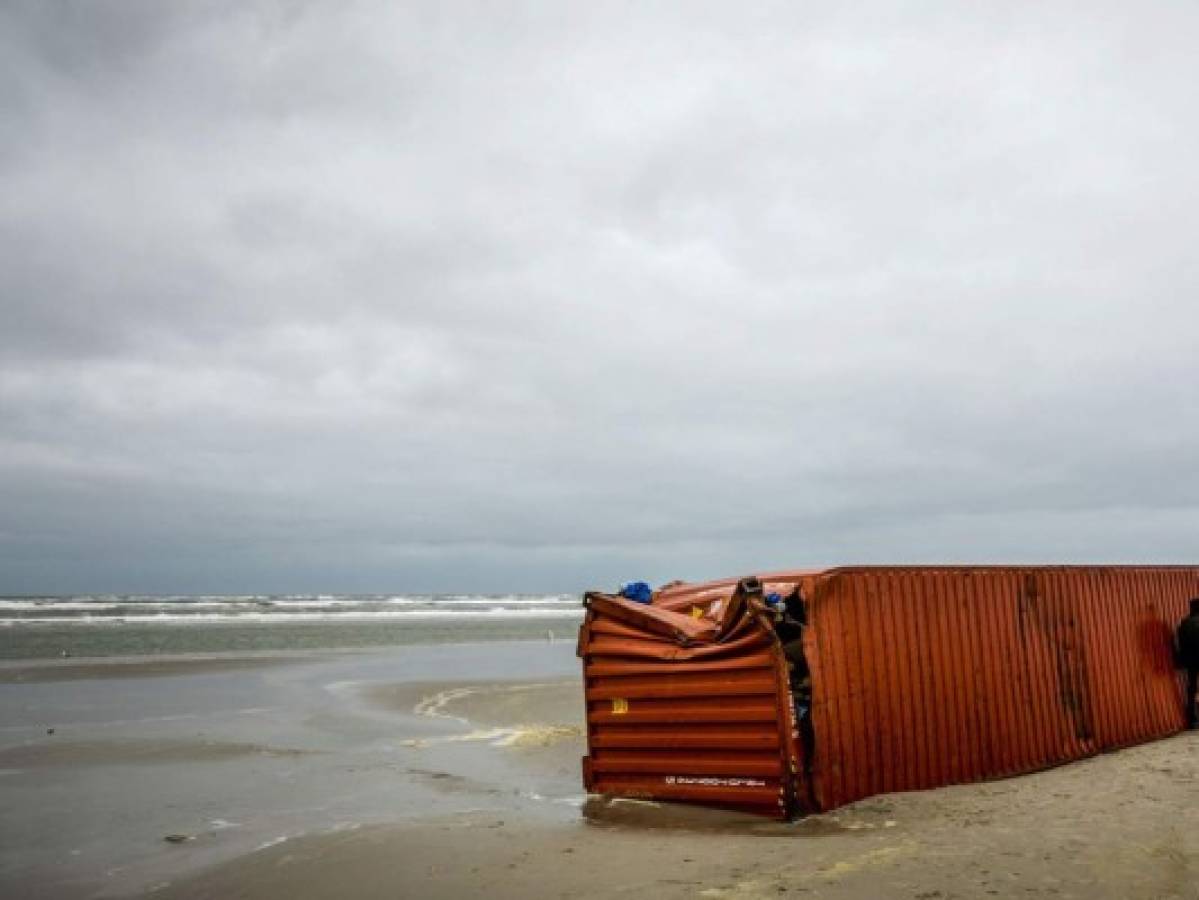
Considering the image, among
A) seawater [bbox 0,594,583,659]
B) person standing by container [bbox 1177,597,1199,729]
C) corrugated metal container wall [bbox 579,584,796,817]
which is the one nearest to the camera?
corrugated metal container wall [bbox 579,584,796,817]

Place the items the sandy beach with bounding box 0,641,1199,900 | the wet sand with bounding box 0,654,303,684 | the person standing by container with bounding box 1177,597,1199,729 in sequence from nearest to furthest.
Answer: the sandy beach with bounding box 0,641,1199,900 → the person standing by container with bounding box 1177,597,1199,729 → the wet sand with bounding box 0,654,303,684

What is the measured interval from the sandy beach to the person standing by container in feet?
4.99

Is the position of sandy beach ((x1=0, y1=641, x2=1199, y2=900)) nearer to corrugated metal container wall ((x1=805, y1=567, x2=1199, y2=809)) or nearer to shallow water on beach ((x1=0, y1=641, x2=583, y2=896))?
shallow water on beach ((x1=0, y1=641, x2=583, y2=896))

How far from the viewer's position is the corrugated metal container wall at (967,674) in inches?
391

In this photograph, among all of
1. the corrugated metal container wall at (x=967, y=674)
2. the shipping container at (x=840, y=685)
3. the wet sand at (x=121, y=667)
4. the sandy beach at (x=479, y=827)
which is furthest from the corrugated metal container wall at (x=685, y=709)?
the wet sand at (x=121, y=667)

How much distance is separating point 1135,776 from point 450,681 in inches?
754

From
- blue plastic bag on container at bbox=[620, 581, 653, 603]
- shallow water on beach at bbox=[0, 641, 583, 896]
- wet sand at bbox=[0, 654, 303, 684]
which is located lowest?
shallow water on beach at bbox=[0, 641, 583, 896]

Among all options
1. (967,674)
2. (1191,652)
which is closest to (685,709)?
(967,674)

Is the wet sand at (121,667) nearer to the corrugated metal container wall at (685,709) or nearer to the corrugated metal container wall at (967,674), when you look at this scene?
the corrugated metal container wall at (685,709)

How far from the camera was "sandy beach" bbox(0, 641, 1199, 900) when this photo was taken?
23.6 feet

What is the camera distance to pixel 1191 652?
15.0 metres

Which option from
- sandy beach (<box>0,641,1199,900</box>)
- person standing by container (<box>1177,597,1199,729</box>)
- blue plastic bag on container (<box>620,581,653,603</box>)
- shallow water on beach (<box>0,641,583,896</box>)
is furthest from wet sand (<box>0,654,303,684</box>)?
person standing by container (<box>1177,597,1199,729</box>)

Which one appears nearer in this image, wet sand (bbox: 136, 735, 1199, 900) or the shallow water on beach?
wet sand (bbox: 136, 735, 1199, 900)

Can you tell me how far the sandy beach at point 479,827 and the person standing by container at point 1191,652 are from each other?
1.52m
